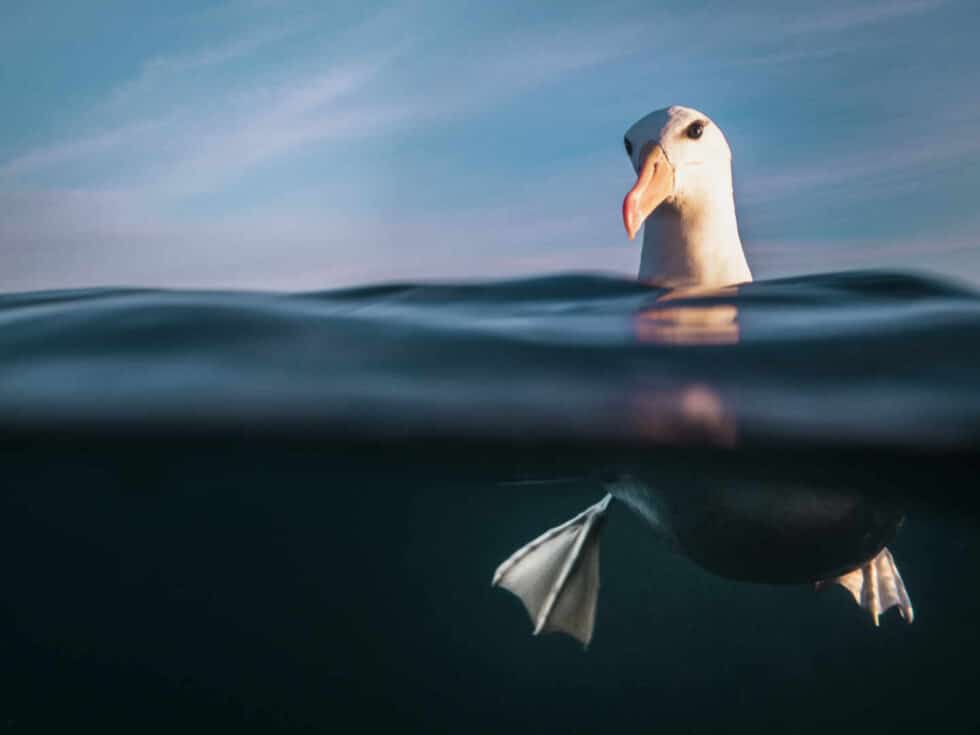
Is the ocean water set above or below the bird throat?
below

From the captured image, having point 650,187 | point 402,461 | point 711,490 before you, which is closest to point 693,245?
point 650,187

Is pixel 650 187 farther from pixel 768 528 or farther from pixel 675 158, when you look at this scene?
pixel 768 528

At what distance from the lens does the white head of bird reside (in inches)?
174

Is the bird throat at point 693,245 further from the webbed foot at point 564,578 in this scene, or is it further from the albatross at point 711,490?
the webbed foot at point 564,578

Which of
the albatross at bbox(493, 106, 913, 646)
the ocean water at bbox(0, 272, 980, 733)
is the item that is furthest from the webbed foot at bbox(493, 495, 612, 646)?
the ocean water at bbox(0, 272, 980, 733)

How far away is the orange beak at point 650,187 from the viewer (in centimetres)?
415

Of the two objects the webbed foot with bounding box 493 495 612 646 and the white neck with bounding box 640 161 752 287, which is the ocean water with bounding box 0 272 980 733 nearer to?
the white neck with bounding box 640 161 752 287

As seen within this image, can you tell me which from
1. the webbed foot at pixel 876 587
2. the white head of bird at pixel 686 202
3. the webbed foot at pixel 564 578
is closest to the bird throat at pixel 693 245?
the white head of bird at pixel 686 202

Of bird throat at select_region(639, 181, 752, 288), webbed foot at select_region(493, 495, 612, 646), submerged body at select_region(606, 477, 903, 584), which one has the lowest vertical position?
webbed foot at select_region(493, 495, 612, 646)

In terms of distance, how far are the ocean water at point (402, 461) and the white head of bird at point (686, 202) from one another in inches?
8.8

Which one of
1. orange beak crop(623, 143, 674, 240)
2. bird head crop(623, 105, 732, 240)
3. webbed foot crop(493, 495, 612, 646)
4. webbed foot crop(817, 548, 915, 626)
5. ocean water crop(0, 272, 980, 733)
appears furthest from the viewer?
webbed foot crop(817, 548, 915, 626)

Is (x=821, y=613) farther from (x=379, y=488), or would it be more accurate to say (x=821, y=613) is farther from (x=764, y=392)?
(x=764, y=392)

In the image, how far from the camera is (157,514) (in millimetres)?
11031

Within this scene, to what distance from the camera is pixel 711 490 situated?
4496 mm
